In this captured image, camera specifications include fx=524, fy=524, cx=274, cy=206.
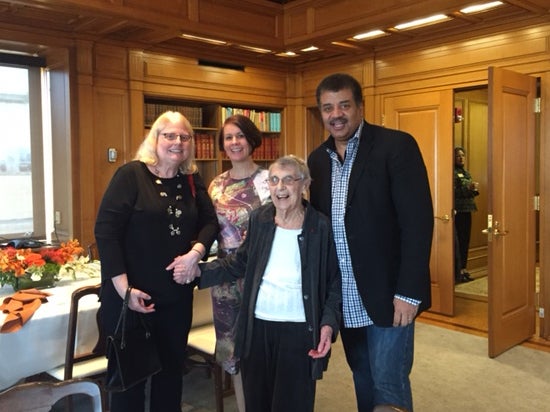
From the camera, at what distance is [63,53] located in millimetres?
4496

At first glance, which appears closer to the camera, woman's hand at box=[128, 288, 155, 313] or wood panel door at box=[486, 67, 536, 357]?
woman's hand at box=[128, 288, 155, 313]

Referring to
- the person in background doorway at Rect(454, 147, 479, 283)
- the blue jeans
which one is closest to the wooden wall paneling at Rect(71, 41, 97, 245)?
the blue jeans

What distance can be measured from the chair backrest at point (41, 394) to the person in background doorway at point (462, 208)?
534 cm

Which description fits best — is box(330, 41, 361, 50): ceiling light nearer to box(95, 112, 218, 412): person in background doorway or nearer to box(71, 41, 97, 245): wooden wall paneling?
box(71, 41, 97, 245): wooden wall paneling

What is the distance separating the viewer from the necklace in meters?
2.21

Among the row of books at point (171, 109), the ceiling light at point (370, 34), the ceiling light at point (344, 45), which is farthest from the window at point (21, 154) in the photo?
the ceiling light at point (370, 34)

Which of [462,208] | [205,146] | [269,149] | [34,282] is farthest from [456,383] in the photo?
[269,149]

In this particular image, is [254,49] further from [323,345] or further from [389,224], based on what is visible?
[323,345]

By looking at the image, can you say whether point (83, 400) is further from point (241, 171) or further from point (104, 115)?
point (104, 115)

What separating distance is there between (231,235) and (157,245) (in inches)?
16.3

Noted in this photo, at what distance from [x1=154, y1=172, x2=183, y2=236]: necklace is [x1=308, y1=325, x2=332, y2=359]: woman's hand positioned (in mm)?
746

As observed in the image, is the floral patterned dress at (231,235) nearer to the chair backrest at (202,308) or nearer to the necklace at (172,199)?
the necklace at (172,199)

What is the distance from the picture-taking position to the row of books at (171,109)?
5.21 m

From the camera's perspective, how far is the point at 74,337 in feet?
8.11
